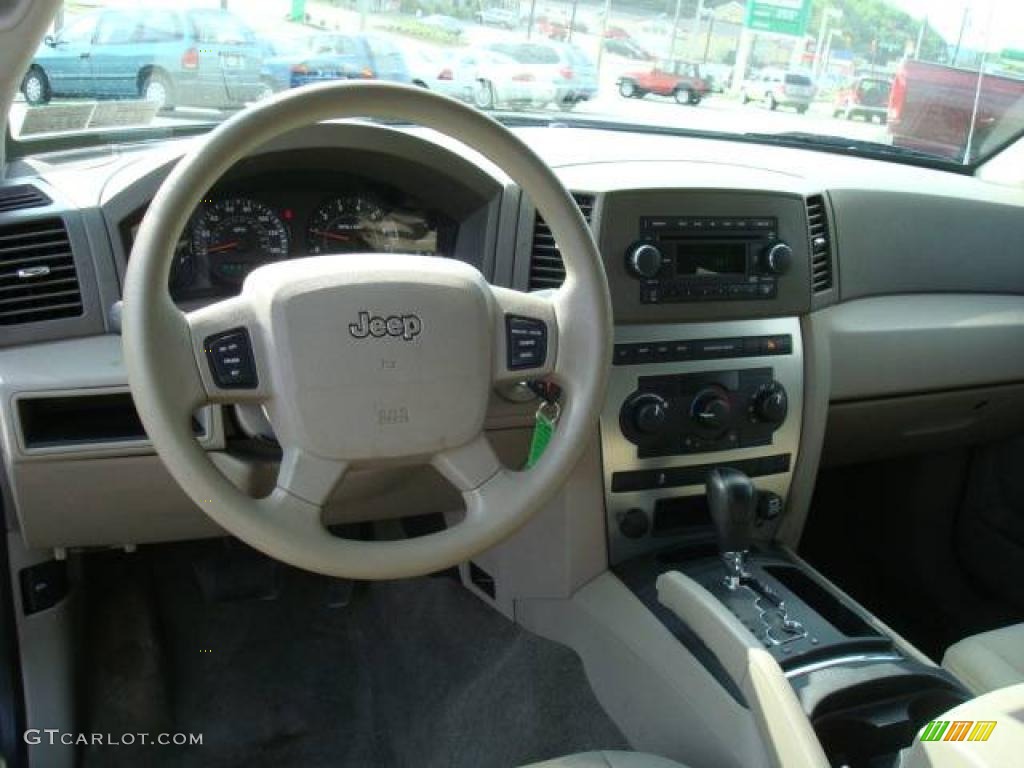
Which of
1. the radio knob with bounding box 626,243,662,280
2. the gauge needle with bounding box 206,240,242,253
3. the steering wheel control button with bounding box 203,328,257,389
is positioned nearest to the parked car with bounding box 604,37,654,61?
the radio knob with bounding box 626,243,662,280

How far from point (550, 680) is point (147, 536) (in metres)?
0.87

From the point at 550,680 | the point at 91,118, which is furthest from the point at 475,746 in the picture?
the point at 91,118

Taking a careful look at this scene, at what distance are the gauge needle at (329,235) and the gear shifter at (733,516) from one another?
33.1 inches

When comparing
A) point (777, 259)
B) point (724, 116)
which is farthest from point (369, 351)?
point (724, 116)

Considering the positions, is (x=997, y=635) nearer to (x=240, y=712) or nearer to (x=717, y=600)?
(x=717, y=600)

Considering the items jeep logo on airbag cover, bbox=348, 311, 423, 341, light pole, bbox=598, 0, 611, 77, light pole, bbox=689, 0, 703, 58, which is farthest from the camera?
light pole, bbox=689, 0, 703, 58

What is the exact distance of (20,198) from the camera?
173 centimetres

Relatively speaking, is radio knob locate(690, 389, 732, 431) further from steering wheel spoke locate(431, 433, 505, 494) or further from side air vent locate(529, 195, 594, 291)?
steering wheel spoke locate(431, 433, 505, 494)

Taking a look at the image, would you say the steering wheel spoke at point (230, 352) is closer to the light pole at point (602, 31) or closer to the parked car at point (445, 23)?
the parked car at point (445, 23)

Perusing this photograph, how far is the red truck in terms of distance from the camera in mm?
2678

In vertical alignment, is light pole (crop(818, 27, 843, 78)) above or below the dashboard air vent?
above

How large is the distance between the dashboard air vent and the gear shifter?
0.52 meters

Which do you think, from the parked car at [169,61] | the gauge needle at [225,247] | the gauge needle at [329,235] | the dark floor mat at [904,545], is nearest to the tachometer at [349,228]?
the gauge needle at [329,235]

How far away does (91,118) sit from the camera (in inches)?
77.0
